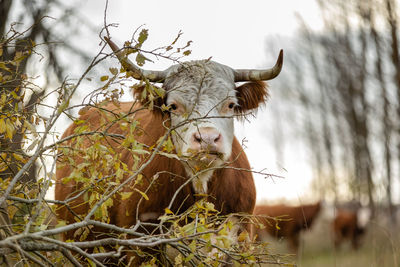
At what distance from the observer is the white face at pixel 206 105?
145 inches

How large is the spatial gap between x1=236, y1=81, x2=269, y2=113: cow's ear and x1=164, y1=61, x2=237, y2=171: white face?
0.27 metres

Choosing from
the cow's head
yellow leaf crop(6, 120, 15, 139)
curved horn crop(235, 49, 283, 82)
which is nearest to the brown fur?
the cow's head

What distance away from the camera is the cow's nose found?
3588mm

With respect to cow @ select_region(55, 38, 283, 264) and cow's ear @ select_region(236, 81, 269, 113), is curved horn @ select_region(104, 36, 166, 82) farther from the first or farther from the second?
cow's ear @ select_region(236, 81, 269, 113)

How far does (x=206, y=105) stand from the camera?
4.11m

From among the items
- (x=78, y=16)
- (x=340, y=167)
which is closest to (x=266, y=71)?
(x=78, y=16)

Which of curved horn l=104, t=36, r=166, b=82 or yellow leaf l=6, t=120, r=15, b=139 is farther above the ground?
curved horn l=104, t=36, r=166, b=82

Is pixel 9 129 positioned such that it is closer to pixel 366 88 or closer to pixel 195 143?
pixel 195 143

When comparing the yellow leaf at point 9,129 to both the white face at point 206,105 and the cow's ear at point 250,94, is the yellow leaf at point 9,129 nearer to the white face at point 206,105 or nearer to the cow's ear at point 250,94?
the white face at point 206,105

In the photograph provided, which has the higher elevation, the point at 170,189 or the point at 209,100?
the point at 209,100

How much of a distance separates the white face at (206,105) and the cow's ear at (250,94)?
0.27 meters

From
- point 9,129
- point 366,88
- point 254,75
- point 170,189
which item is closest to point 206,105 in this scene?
point 170,189

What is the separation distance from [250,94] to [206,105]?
3.06ft

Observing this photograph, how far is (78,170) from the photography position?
2.60 meters
